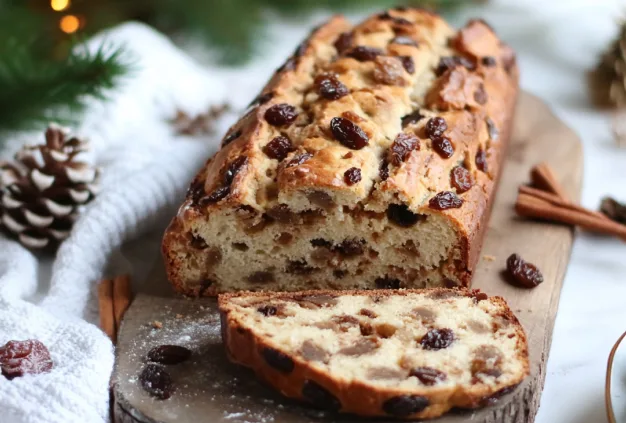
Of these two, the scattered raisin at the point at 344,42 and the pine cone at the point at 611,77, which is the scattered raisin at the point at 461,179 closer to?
the scattered raisin at the point at 344,42

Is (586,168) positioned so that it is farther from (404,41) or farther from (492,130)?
(404,41)

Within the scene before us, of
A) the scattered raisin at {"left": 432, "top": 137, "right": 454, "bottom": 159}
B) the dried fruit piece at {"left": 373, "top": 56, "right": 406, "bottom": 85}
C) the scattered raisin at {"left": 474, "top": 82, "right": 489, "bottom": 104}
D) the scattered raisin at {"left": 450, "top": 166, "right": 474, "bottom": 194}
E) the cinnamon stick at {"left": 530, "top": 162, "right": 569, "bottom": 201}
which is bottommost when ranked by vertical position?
the cinnamon stick at {"left": 530, "top": 162, "right": 569, "bottom": 201}

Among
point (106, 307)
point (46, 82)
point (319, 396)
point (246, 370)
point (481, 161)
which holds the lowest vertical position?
point (106, 307)

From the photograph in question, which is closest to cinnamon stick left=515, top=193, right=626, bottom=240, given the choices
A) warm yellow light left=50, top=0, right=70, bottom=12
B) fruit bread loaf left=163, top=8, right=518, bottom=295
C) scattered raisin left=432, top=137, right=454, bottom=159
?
fruit bread loaf left=163, top=8, right=518, bottom=295

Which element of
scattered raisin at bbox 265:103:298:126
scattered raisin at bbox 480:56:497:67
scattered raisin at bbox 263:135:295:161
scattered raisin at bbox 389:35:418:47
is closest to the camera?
scattered raisin at bbox 263:135:295:161

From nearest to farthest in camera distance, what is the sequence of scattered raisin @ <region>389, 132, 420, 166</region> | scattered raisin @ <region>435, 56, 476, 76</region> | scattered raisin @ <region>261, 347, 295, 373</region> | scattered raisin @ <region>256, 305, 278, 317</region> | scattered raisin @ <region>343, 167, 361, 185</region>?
1. scattered raisin @ <region>261, 347, 295, 373</region>
2. scattered raisin @ <region>256, 305, 278, 317</region>
3. scattered raisin @ <region>343, 167, 361, 185</region>
4. scattered raisin @ <region>389, 132, 420, 166</region>
5. scattered raisin @ <region>435, 56, 476, 76</region>

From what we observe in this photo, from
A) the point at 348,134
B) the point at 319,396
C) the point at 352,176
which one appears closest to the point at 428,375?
the point at 319,396

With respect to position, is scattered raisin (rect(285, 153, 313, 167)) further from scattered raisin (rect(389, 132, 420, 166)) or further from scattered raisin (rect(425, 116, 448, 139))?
scattered raisin (rect(425, 116, 448, 139))
